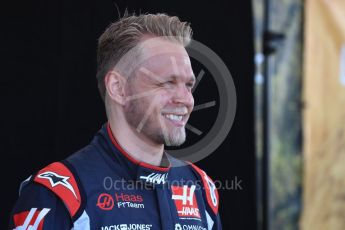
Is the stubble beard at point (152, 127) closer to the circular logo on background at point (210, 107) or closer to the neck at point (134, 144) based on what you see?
the neck at point (134, 144)

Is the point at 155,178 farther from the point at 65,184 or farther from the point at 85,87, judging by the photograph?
the point at 85,87

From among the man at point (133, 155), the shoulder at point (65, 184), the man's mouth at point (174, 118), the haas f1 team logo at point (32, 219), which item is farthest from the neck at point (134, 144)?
the haas f1 team logo at point (32, 219)

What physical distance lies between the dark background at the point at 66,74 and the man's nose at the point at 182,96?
67 centimetres

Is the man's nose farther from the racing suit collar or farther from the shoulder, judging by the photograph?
the shoulder

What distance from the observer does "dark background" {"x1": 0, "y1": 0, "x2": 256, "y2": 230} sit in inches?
96.1

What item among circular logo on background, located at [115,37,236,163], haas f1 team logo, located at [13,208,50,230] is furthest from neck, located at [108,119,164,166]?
circular logo on background, located at [115,37,236,163]

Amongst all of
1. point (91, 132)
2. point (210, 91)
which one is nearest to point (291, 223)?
point (210, 91)

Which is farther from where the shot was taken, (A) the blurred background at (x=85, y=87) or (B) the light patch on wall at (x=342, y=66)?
(B) the light patch on wall at (x=342, y=66)

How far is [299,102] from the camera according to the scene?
4.86 meters

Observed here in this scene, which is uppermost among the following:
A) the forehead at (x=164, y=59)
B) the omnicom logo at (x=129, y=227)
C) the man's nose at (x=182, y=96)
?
the forehead at (x=164, y=59)

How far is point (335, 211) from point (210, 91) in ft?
7.73

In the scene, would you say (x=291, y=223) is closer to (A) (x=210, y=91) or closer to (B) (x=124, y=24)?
(A) (x=210, y=91)

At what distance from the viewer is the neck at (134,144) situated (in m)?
2.13

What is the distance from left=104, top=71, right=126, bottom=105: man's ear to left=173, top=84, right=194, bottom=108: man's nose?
0.67 ft
